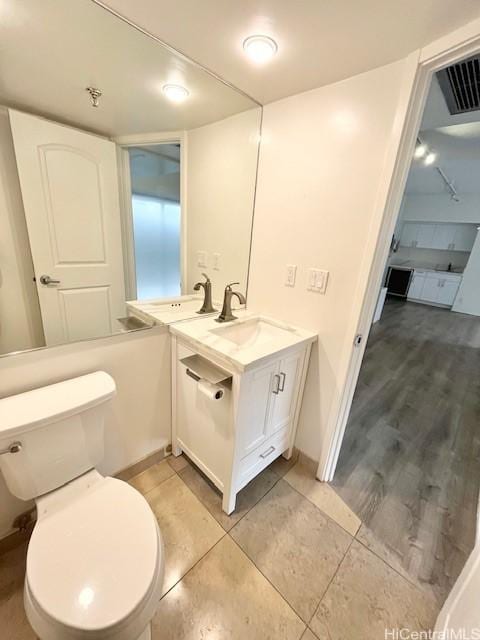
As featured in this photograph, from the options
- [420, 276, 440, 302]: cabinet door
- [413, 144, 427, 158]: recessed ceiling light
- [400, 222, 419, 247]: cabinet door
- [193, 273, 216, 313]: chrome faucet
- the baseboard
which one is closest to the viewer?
the baseboard

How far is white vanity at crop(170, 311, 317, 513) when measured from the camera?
1178 mm

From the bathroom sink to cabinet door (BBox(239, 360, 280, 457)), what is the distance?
26 cm

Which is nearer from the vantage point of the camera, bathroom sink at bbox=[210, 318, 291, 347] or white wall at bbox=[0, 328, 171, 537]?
white wall at bbox=[0, 328, 171, 537]

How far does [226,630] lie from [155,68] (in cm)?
240

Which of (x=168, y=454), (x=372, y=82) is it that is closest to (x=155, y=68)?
(x=372, y=82)

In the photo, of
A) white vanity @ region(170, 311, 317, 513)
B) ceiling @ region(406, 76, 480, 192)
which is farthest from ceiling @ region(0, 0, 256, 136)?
ceiling @ region(406, 76, 480, 192)

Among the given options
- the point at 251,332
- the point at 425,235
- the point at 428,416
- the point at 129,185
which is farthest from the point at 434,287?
the point at 129,185

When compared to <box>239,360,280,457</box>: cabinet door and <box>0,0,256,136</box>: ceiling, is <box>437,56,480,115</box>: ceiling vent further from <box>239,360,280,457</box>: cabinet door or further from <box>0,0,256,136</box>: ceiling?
<box>239,360,280,457</box>: cabinet door

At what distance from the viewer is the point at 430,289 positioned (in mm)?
6270

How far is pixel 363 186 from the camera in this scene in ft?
3.92

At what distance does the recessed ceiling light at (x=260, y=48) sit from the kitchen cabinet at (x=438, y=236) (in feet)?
23.9

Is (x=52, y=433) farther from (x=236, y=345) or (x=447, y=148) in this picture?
(x=447, y=148)

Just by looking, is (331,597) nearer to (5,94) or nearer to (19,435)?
(19,435)

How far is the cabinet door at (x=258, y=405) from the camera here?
3.94ft
